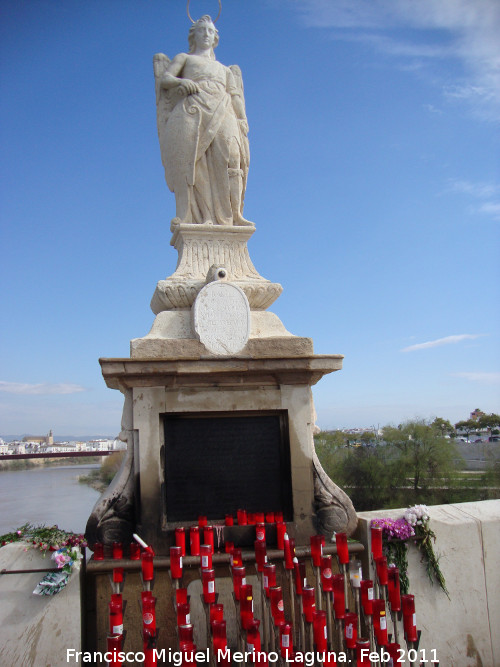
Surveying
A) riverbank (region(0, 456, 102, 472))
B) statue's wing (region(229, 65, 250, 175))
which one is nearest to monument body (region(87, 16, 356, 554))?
statue's wing (region(229, 65, 250, 175))

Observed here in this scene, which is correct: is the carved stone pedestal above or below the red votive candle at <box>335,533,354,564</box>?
above

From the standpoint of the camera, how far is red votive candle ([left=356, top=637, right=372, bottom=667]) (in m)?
3.06

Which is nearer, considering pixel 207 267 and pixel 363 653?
pixel 363 653

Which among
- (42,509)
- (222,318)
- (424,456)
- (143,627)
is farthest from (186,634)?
(424,456)

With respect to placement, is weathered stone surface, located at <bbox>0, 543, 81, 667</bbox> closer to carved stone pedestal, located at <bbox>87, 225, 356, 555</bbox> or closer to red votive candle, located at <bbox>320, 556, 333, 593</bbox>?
carved stone pedestal, located at <bbox>87, 225, 356, 555</bbox>

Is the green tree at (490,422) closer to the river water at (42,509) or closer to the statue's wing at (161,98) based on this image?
the river water at (42,509)

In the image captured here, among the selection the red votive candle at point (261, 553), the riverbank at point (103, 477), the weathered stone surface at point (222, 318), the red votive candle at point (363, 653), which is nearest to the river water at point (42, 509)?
the riverbank at point (103, 477)

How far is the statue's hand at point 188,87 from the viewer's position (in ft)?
→ 18.6

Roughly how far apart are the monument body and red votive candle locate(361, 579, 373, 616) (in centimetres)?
112

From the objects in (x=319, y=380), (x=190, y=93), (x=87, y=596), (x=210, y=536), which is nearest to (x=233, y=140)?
(x=190, y=93)

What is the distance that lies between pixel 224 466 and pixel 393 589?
5.51 ft

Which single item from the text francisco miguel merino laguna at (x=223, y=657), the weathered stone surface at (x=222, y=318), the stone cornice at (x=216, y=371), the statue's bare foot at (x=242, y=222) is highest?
the statue's bare foot at (x=242, y=222)

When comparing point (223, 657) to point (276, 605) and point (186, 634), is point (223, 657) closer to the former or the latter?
point (186, 634)

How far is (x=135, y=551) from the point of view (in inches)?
162
